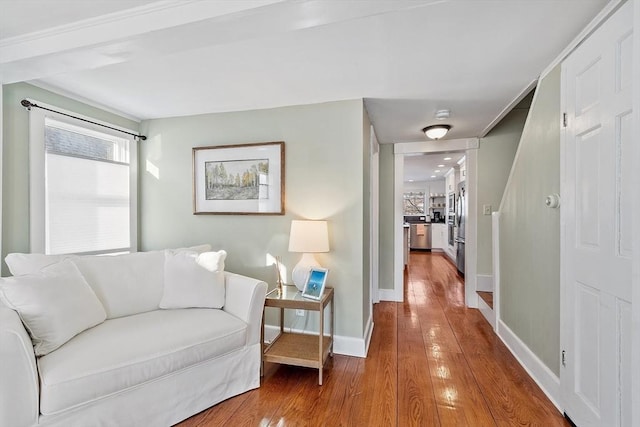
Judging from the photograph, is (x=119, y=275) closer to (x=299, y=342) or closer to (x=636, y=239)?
(x=299, y=342)

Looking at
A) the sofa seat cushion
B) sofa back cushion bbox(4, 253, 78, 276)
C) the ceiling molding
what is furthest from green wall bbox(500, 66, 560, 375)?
sofa back cushion bbox(4, 253, 78, 276)

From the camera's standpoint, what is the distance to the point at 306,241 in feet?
7.35

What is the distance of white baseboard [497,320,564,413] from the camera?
1.76 metres

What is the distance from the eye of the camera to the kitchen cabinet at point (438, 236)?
26.9 feet

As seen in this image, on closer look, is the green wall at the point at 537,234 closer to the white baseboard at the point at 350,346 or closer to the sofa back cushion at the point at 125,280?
the white baseboard at the point at 350,346

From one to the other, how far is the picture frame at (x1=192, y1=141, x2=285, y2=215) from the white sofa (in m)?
0.72

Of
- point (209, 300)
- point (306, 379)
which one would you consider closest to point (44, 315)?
point (209, 300)

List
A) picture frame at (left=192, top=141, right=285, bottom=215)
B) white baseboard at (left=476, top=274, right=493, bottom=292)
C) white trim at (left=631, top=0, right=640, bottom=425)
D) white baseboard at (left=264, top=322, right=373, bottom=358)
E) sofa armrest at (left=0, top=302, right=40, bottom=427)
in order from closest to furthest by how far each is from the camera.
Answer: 1. white trim at (left=631, top=0, right=640, bottom=425)
2. sofa armrest at (left=0, top=302, right=40, bottom=427)
3. white baseboard at (left=264, top=322, right=373, bottom=358)
4. picture frame at (left=192, top=141, right=285, bottom=215)
5. white baseboard at (left=476, top=274, right=493, bottom=292)

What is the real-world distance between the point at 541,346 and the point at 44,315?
9.97ft

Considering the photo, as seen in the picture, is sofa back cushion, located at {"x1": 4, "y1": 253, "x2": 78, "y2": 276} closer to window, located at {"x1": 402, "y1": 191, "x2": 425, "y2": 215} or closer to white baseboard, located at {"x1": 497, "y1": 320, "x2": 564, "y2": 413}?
white baseboard, located at {"x1": 497, "y1": 320, "x2": 564, "y2": 413}

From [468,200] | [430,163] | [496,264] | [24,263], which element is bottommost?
[496,264]

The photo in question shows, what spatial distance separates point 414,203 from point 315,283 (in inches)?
332

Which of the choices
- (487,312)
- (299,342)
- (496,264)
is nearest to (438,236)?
(487,312)

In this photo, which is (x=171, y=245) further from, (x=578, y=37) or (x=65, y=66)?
(x=578, y=37)
